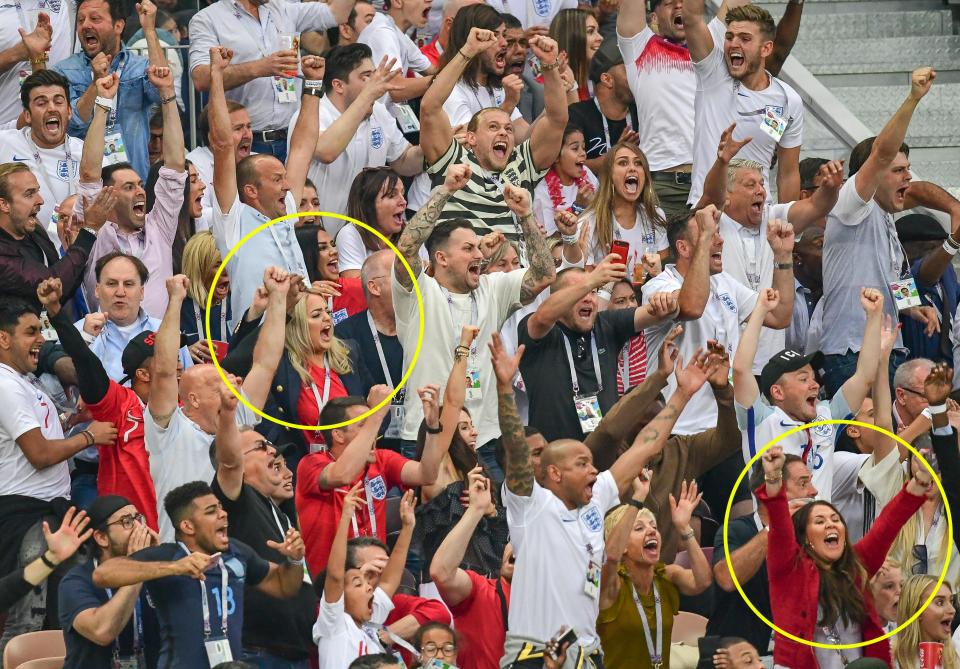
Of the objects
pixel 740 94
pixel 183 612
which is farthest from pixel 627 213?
pixel 183 612

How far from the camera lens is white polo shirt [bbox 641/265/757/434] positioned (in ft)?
40.2

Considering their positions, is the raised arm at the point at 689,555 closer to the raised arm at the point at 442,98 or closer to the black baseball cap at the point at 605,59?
the raised arm at the point at 442,98

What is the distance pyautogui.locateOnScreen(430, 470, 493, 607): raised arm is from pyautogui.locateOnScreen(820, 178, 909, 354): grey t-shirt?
11.9ft

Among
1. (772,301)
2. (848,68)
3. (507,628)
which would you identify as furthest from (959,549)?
(848,68)

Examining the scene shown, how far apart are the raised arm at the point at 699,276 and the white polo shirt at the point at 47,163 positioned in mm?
3716

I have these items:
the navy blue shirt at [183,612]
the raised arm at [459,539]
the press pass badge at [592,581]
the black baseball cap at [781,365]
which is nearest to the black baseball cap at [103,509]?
the navy blue shirt at [183,612]

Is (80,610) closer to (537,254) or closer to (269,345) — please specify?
(269,345)

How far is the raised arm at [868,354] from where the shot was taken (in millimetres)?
12188

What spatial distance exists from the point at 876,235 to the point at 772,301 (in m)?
1.66

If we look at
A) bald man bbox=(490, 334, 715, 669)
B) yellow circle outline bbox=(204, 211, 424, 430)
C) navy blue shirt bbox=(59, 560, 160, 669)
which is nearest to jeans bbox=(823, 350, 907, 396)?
yellow circle outline bbox=(204, 211, 424, 430)

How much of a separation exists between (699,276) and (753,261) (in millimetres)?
1223

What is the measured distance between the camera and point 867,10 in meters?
17.6

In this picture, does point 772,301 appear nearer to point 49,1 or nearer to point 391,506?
point 391,506

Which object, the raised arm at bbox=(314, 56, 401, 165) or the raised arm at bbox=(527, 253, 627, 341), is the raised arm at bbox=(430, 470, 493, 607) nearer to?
the raised arm at bbox=(527, 253, 627, 341)
